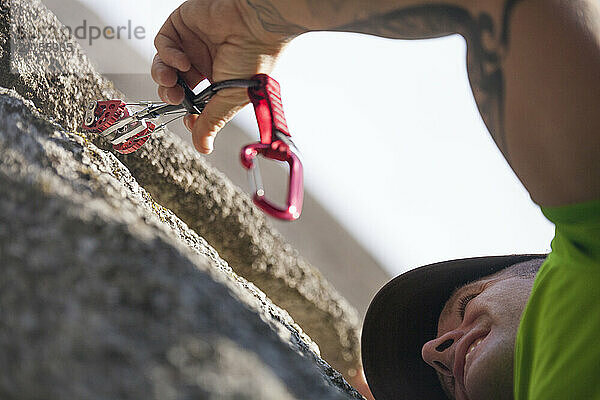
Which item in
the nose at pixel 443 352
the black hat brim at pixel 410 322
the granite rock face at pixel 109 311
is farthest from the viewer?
the black hat brim at pixel 410 322

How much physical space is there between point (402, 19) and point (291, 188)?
149mm

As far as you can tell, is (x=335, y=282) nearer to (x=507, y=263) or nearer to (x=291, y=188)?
(x=507, y=263)

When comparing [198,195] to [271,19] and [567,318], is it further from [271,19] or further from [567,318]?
[567,318]

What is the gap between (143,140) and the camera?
67 cm

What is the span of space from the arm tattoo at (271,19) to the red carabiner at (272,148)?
0.04 meters

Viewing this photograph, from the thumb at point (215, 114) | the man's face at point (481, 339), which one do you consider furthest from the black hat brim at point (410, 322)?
the thumb at point (215, 114)

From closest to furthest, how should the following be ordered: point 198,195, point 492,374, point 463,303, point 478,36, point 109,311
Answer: point 109,311
point 478,36
point 492,374
point 463,303
point 198,195

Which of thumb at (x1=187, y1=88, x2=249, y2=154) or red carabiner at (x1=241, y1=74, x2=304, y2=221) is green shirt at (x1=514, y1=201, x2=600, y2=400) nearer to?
red carabiner at (x1=241, y1=74, x2=304, y2=221)

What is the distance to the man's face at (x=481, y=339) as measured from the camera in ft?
1.53

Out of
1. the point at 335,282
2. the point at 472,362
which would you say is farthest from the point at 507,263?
the point at 335,282

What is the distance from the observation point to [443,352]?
1.82 ft

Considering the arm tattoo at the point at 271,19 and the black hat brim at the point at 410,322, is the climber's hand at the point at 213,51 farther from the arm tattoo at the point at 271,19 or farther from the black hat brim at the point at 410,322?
the black hat brim at the point at 410,322

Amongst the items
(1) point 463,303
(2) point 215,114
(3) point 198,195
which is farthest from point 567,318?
(3) point 198,195

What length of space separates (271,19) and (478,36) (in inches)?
6.8
